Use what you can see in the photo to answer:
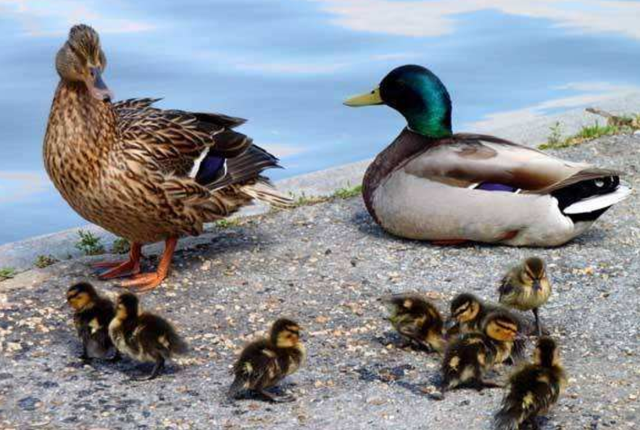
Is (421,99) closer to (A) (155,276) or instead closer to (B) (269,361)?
(A) (155,276)

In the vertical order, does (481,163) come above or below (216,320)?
above

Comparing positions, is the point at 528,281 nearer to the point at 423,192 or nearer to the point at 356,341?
the point at 356,341

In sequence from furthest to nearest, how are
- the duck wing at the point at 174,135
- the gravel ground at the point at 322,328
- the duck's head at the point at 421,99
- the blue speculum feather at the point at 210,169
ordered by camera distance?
the duck's head at the point at 421,99
the blue speculum feather at the point at 210,169
the duck wing at the point at 174,135
the gravel ground at the point at 322,328

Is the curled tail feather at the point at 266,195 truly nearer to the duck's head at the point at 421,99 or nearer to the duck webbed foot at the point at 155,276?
the duck webbed foot at the point at 155,276

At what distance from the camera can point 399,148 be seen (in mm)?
7648

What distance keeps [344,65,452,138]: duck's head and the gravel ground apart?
2.05ft

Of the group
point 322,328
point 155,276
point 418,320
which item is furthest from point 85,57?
point 418,320

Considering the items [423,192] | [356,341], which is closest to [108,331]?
[356,341]

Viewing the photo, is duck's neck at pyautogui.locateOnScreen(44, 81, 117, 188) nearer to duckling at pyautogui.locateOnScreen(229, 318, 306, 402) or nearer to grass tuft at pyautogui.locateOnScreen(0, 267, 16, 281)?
grass tuft at pyautogui.locateOnScreen(0, 267, 16, 281)

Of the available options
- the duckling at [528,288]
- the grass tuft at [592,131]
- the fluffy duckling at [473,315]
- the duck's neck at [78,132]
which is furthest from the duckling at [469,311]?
the grass tuft at [592,131]

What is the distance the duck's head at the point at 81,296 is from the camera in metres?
5.93

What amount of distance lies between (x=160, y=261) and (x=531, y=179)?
1.92 meters

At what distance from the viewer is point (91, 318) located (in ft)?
19.5

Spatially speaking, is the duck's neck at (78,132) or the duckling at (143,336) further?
the duck's neck at (78,132)
